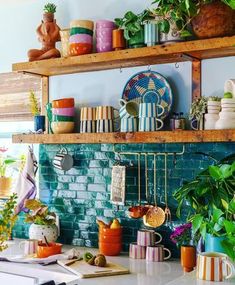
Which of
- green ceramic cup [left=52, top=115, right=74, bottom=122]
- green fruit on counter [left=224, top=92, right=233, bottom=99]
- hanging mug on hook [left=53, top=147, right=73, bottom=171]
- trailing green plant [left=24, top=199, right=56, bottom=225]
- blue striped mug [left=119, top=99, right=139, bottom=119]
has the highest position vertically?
green fruit on counter [left=224, top=92, right=233, bottom=99]

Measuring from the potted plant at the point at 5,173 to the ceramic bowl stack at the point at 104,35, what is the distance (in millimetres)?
1202

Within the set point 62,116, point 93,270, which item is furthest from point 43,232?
point 62,116

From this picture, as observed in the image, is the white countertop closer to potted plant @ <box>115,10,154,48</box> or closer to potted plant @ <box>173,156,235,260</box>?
potted plant @ <box>173,156,235,260</box>

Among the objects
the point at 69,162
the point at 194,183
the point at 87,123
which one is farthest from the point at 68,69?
the point at 194,183

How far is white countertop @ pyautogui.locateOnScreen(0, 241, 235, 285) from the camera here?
225cm

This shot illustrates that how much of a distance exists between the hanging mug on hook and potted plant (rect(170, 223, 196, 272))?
0.83 m

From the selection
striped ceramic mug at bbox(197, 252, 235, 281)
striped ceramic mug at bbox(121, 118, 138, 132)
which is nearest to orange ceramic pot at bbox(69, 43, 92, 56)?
striped ceramic mug at bbox(121, 118, 138, 132)

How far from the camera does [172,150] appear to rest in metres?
2.79

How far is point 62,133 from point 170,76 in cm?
75

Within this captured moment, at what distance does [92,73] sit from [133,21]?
514 mm

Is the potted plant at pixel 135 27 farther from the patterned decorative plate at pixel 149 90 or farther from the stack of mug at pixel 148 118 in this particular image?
the stack of mug at pixel 148 118

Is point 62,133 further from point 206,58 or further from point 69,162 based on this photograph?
point 206,58

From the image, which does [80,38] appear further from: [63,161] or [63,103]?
[63,161]

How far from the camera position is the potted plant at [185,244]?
248 centimetres
